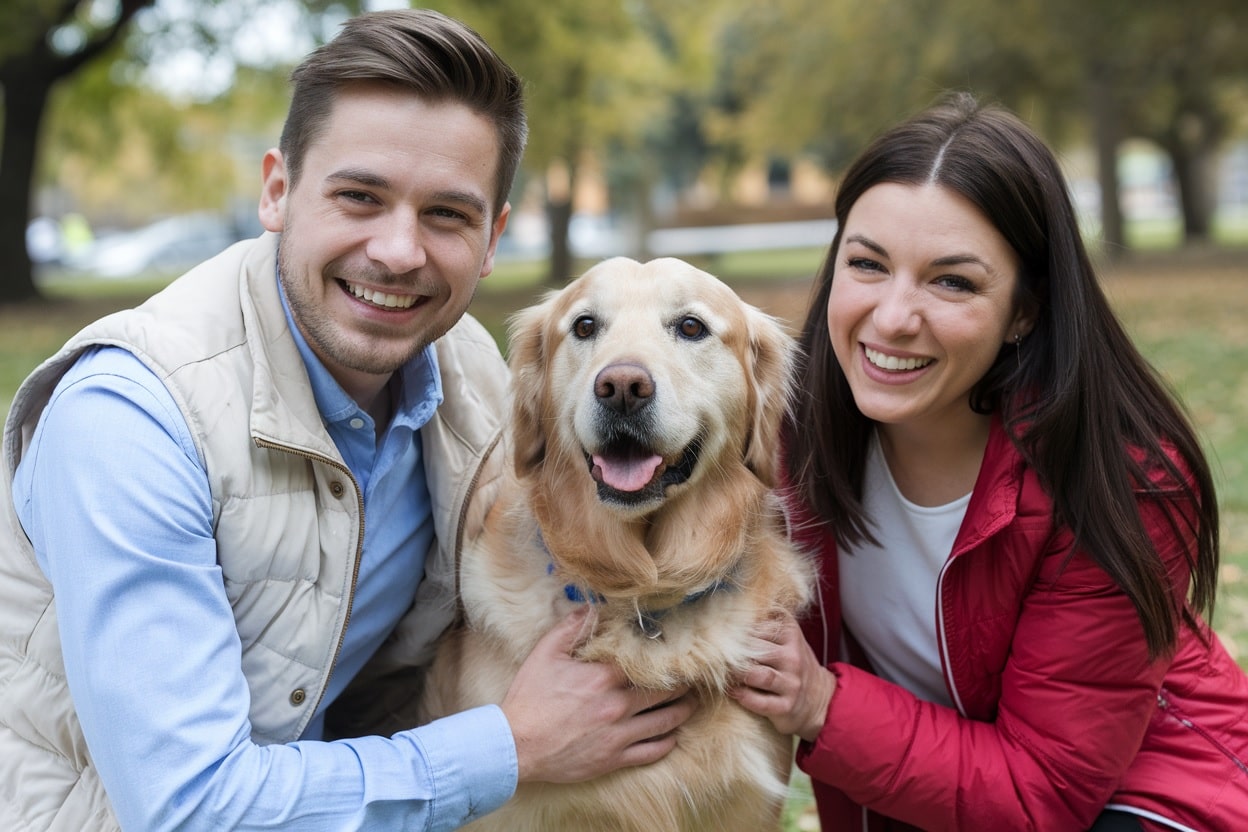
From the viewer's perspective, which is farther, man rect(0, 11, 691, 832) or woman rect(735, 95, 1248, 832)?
woman rect(735, 95, 1248, 832)

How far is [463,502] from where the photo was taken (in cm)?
281

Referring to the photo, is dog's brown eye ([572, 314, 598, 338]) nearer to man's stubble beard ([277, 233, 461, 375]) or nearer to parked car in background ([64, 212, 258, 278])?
man's stubble beard ([277, 233, 461, 375])

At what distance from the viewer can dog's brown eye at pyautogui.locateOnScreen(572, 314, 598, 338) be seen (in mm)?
2893

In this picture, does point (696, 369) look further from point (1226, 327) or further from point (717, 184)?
point (717, 184)

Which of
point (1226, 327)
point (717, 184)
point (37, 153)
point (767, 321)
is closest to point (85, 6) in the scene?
point (37, 153)

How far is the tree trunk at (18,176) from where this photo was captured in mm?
16844

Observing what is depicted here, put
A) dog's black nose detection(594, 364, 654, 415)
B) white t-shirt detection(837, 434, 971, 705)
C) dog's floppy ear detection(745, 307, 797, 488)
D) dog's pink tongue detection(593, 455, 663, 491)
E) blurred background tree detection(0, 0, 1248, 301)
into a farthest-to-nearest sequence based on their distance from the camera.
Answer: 1. blurred background tree detection(0, 0, 1248, 301)
2. dog's floppy ear detection(745, 307, 797, 488)
3. white t-shirt detection(837, 434, 971, 705)
4. dog's pink tongue detection(593, 455, 663, 491)
5. dog's black nose detection(594, 364, 654, 415)

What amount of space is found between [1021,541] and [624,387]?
95 cm

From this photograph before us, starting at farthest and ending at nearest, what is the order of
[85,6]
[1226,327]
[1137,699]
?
[85,6]
[1226,327]
[1137,699]

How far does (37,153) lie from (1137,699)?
18.7 m

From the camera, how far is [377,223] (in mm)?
2426

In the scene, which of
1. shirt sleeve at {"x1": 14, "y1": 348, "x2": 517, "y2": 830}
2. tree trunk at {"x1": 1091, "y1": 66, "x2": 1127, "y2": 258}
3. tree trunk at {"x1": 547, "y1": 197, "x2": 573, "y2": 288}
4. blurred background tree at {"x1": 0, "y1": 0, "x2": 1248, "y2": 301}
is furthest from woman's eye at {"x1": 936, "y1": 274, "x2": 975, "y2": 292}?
tree trunk at {"x1": 547, "y1": 197, "x2": 573, "y2": 288}

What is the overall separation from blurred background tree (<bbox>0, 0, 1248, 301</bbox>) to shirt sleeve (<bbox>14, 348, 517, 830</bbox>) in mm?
10044

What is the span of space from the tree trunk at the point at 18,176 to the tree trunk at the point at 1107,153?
17302mm
